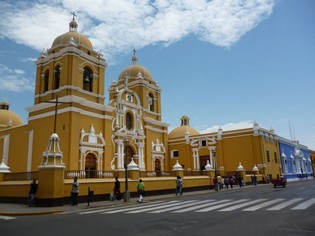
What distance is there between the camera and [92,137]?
25500mm

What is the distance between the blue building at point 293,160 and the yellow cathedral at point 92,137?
774 centimetres

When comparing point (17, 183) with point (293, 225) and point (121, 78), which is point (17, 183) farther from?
point (121, 78)

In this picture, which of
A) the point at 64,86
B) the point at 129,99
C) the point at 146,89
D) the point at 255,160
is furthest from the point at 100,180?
the point at 255,160

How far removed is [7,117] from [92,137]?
2177 cm

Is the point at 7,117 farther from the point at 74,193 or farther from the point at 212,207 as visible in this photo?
the point at 212,207

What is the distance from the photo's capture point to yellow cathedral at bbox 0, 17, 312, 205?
18328 mm

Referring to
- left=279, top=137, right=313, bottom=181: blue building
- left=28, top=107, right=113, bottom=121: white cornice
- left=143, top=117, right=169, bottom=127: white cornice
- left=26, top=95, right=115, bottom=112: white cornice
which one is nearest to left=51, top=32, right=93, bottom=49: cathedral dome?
left=26, top=95, right=115, bottom=112: white cornice

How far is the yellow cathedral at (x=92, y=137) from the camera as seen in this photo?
60.1 ft

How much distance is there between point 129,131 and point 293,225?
24.0 m

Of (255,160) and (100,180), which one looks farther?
(255,160)

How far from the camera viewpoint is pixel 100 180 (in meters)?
18.3

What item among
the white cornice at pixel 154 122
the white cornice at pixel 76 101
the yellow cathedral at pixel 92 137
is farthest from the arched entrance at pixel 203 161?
the white cornice at pixel 76 101

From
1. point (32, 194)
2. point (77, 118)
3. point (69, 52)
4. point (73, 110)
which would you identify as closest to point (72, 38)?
point (69, 52)

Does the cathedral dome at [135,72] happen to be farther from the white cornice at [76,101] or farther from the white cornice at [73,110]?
the white cornice at [73,110]
